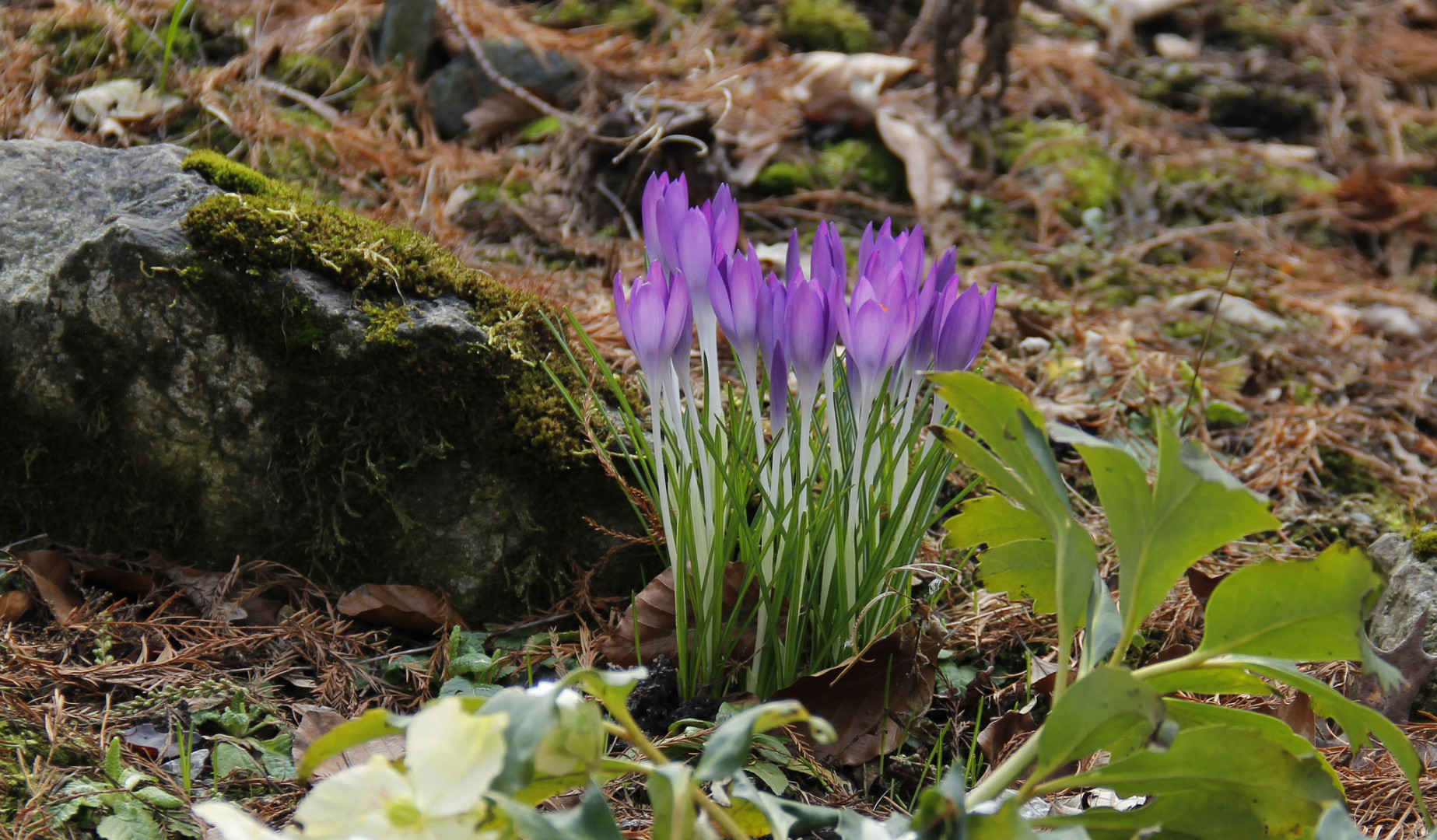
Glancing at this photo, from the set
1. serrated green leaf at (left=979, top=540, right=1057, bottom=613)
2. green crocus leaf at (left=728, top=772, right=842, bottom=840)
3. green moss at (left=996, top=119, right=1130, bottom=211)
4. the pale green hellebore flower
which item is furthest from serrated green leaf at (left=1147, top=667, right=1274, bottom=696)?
green moss at (left=996, top=119, right=1130, bottom=211)

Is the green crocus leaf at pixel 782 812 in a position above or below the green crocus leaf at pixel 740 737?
below

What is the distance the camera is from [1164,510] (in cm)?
109

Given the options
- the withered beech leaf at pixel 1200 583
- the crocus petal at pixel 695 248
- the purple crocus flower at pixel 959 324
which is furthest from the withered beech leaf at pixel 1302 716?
the crocus petal at pixel 695 248

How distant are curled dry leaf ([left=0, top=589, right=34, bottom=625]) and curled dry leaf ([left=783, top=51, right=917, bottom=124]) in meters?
3.25

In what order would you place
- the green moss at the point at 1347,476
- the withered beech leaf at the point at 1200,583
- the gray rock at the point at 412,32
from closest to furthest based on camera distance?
the withered beech leaf at the point at 1200,583, the green moss at the point at 1347,476, the gray rock at the point at 412,32

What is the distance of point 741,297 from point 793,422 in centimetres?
25

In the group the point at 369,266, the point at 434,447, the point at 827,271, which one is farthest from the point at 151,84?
the point at 827,271

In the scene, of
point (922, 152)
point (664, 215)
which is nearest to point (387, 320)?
point (664, 215)

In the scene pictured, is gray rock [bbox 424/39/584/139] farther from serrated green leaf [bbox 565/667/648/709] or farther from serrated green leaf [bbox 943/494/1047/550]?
serrated green leaf [bbox 565/667/648/709]

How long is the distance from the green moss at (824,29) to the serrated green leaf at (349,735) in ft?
14.3

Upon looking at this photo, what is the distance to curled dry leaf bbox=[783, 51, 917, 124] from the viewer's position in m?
4.01

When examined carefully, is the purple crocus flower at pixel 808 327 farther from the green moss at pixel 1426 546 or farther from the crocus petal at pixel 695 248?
the green moss at pixel 1426 546

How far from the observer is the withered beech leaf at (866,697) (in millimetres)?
1643

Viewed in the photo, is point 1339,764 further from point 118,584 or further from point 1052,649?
point 118,584
